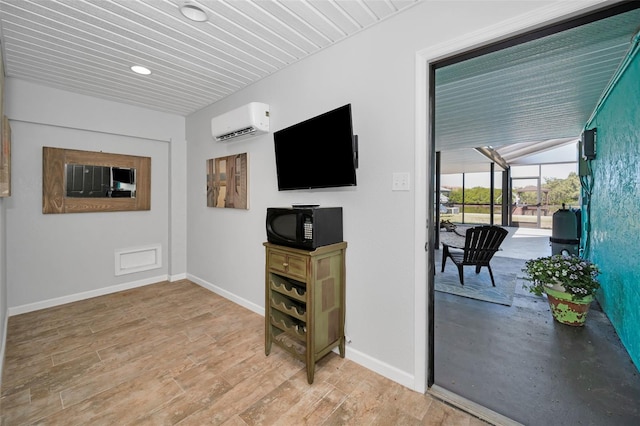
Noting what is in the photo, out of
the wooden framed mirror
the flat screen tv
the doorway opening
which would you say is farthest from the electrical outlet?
the wooden framed mirror

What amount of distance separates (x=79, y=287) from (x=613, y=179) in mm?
5856

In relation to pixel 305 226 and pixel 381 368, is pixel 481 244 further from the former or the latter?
pixel 305 226

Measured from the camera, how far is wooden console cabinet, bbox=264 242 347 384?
1839mm

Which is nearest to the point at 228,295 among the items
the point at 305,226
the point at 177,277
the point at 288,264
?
the point at 177,277

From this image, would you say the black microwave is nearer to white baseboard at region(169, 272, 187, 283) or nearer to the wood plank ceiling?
the wood plank ceiling

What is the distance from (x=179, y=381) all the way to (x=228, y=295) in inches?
59.2

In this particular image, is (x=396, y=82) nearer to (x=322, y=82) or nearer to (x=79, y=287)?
(x=322, y=82)

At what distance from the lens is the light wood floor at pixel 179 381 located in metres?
1.55

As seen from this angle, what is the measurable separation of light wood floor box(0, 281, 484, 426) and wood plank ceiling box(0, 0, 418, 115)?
2.47 m

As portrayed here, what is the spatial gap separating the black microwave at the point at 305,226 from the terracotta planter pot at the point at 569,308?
2.27 metres

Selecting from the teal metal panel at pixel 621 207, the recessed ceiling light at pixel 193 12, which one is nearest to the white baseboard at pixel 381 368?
the teal metal panel at pixel 621 207

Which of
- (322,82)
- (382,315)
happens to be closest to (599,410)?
(382,315)

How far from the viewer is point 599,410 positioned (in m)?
1.55

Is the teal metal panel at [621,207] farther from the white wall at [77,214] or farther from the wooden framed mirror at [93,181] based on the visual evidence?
the wooden framed mirror at [93,181]
